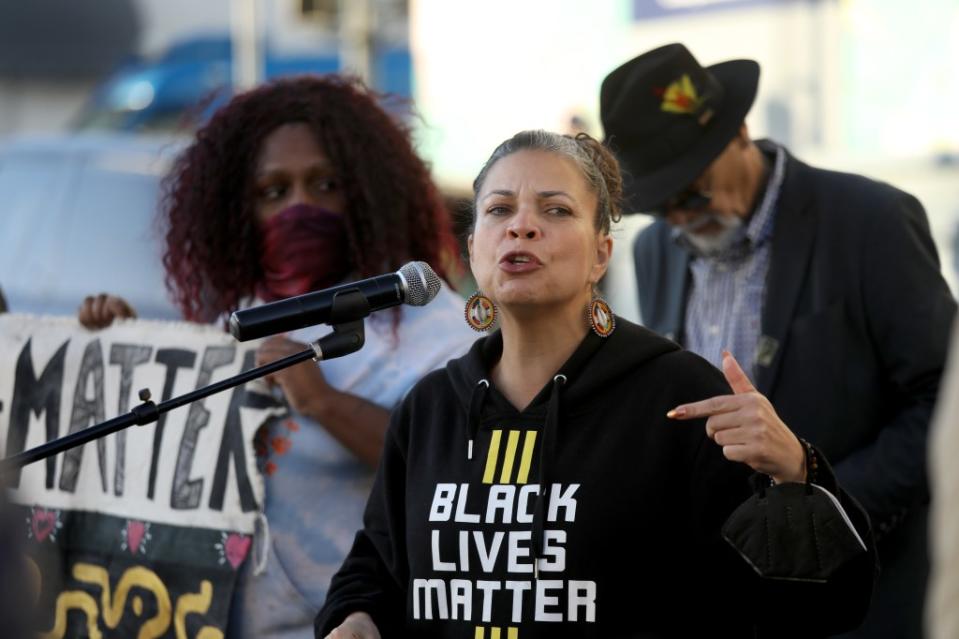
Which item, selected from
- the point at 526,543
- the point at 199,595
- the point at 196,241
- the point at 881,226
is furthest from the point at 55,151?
the point at 526,543

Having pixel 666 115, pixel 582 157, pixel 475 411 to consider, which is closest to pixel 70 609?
pixel 475 411

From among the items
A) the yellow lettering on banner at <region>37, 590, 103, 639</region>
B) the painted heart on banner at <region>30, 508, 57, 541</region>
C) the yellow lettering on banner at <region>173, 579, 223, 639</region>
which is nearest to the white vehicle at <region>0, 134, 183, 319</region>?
the painted heart on banner at <region>30, 508, 57, 541</region>

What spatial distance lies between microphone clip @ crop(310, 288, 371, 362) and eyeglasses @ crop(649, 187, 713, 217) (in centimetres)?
135

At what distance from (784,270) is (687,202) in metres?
0.30

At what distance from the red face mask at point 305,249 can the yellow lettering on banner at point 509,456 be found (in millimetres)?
1195

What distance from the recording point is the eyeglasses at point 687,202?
13.0 ft

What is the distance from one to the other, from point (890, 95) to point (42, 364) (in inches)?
248

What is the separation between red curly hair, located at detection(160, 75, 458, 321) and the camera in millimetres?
3988

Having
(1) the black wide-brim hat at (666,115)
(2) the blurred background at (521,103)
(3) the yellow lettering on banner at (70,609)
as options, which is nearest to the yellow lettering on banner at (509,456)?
(2) the blurred background at (521,103)

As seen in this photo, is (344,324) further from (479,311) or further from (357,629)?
(357,629)

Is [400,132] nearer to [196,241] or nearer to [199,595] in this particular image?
[196,241]

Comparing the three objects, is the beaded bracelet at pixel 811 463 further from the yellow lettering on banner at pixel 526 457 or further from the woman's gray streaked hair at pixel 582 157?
the woman's gray streaked hair at pixel 582 157

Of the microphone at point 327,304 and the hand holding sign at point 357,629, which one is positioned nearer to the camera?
the microphone at point 327,304

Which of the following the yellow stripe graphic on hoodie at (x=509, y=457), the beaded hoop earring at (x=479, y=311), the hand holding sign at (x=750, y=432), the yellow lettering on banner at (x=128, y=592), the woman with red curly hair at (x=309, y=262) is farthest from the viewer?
the yellow lettering on banner at (x=128, y=592)
